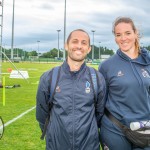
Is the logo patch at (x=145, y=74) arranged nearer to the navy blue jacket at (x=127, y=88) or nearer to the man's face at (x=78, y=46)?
the navy blue jacket at (x=127, y=88)

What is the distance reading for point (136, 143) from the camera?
3.96 m

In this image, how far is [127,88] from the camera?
4023mm

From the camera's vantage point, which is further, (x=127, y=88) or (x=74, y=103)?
(x=127, y=88)

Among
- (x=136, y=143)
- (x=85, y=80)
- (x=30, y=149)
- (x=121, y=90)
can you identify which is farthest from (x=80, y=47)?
(x=30, y=149)

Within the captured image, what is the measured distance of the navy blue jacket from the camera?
401cm

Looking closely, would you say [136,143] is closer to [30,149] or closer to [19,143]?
[30,149]

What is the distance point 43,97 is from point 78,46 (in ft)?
2.13

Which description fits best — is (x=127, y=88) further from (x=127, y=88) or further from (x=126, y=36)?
(x=126, y=36)

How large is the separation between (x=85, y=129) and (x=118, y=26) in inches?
48.4

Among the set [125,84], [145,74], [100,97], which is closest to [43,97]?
[100,97]

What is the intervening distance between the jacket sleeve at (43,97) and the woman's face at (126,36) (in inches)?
36.5

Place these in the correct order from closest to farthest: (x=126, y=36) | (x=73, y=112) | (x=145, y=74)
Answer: (x=73, y=112) → (x=145, y=74) → (x=126, y=36)

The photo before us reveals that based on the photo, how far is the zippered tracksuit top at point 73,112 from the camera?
3.79m

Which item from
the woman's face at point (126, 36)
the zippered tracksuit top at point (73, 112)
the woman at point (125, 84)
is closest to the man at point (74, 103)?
the zippered tracksuit top at point (73, 112)
